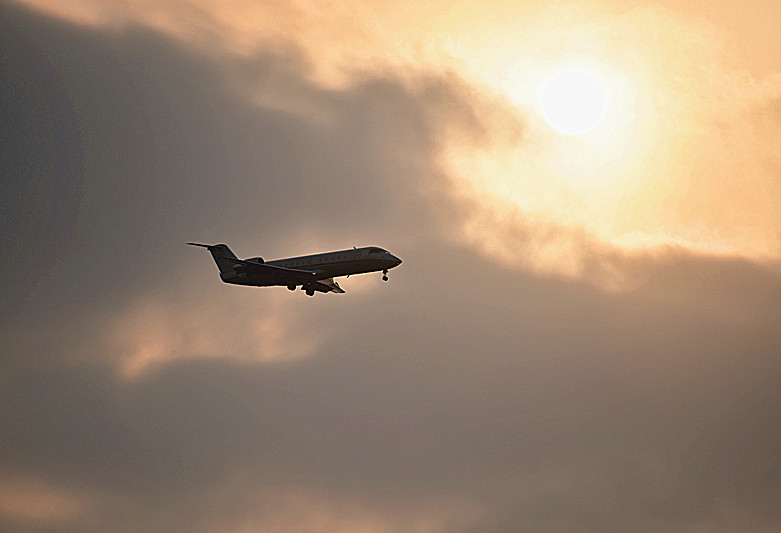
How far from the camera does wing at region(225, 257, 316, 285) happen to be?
145300 millimetres

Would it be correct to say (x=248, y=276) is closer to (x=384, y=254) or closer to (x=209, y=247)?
(x=209, y=247)

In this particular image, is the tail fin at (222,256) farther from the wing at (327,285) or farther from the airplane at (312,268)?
the wing at (327,285)

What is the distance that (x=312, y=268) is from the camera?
14475 centimetres

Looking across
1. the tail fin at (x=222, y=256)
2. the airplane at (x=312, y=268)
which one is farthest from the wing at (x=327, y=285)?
the tail fin at (x=222, y=256)

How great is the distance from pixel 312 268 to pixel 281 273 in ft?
21.1

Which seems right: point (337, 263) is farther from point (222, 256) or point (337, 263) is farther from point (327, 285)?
point (222, 256)

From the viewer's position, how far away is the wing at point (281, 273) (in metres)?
145

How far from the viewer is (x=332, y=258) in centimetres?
14188

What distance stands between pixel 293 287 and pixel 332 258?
45.2ft

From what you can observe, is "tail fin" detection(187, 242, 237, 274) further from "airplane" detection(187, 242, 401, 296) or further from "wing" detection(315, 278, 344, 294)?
"wing" detection(315, 278, 344, 294)

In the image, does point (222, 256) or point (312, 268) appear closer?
point (312, 268)

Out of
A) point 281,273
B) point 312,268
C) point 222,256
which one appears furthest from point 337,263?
point 222,256

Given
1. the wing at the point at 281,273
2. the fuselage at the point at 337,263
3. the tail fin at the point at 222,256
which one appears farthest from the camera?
the tail fin at the point at 222,256

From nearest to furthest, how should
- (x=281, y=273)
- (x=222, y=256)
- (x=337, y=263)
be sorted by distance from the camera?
(x=337, y=263)
(x=281, y=273)
(x=222, y=256)
